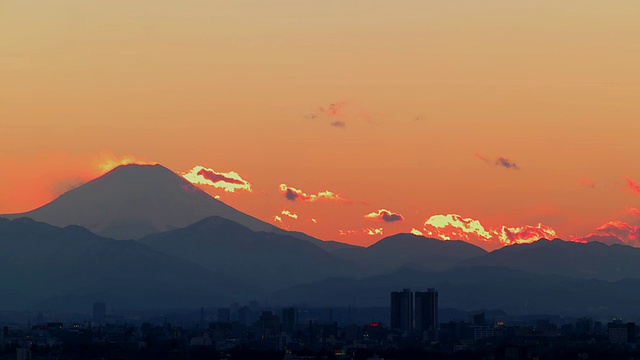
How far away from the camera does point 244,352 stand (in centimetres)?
15512

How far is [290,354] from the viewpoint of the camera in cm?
14725

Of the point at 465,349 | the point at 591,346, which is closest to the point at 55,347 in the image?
the point at 465,349

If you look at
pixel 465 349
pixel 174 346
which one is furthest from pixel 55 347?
pixel 465 349

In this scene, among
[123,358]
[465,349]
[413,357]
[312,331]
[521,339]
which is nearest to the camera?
[123,358]

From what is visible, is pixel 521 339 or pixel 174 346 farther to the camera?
pixel 521 339

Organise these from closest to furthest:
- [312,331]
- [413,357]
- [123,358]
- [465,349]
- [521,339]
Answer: [123,358] < [413,357] < [465,349] < [521,339] < [312,331]

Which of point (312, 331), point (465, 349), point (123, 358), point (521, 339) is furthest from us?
point (312, 331)

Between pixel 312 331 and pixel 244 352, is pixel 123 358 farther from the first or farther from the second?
pixel 312 331

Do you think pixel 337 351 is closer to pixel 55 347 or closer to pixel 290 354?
pixel 290 354

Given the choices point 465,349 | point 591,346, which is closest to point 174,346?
point 465,349

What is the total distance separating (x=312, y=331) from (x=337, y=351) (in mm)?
42095

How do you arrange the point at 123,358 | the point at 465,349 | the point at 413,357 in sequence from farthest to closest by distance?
1. the point at 465,349
2. the point at 413,357
3. the point at 123,358

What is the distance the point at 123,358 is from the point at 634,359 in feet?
131

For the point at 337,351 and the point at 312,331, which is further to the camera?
the point at 312,331
